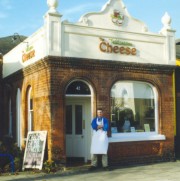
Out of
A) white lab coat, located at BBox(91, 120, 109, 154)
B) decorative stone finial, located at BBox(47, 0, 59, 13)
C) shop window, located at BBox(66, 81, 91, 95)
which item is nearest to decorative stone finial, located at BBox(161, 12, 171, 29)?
shop window, located at BBox(66, 81, 91, 95)

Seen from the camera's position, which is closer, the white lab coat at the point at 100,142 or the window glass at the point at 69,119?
the white lab coat at the point at 100,142

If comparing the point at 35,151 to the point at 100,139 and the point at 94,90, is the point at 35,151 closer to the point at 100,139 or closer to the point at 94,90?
the point at 100,139

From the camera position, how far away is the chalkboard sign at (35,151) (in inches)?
456

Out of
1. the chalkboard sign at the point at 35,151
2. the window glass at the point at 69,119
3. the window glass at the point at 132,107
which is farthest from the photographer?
the window glass at the point at 69,119

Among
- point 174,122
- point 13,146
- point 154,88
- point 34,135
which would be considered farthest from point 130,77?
point 13,146

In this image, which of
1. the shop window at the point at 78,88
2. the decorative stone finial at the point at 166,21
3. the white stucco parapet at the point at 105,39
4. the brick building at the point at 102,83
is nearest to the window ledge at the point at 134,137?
the brick building at the point at 102,83

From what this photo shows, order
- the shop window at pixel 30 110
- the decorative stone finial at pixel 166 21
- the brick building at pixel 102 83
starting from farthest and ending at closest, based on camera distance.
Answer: the decorative stone finial at pixel 166 21
the shop window at pixel 30 110
the brick building at pixel 102 83

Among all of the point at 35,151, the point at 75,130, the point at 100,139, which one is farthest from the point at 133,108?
the point at 35,151

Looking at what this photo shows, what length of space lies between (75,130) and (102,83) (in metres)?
2.12

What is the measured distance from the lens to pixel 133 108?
44.8 ft

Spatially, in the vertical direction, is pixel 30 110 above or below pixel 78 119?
above

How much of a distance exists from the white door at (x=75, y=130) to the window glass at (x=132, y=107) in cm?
114

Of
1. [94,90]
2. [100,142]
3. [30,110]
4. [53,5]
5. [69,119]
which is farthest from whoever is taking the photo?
[30,110]

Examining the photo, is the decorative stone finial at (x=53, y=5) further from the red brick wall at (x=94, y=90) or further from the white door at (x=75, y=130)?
the white door at (x=75, y=130)
